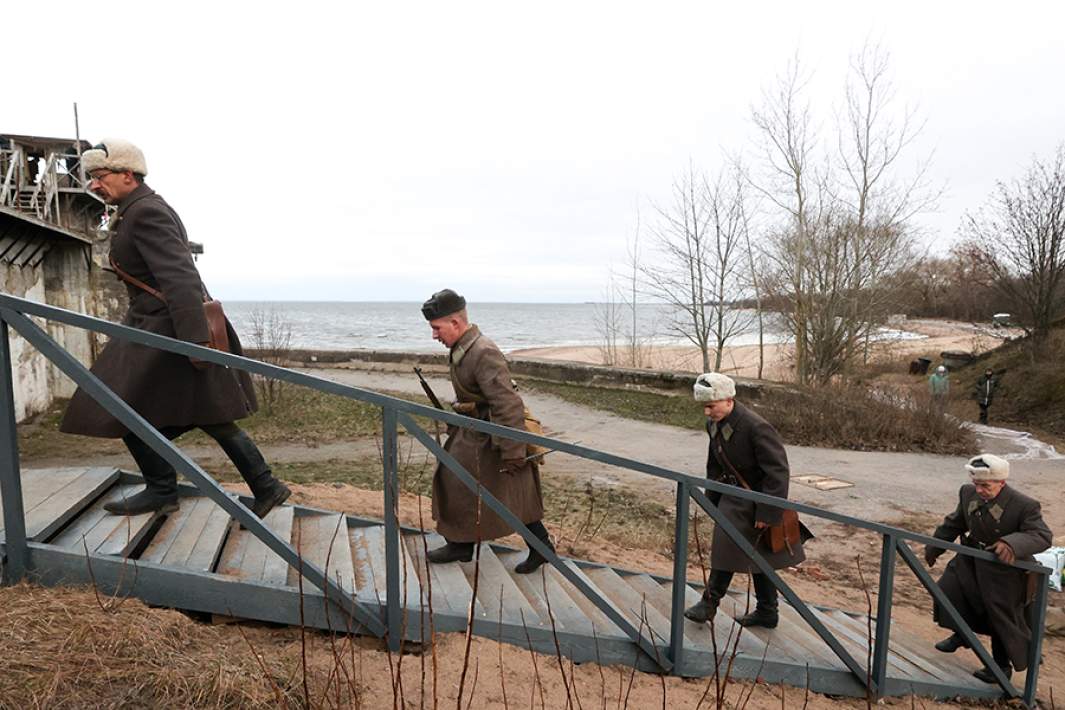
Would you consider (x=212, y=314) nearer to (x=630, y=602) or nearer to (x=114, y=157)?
(x=114, y=157)

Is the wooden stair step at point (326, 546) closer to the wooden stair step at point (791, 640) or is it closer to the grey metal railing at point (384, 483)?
the grey metal railing at point (384, 483)

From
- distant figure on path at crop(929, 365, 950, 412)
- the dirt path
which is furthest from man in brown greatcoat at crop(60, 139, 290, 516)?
distant figure on path at crop(929, 365, 950, 412)

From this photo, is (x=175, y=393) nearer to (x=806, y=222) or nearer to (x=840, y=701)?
(x=840, y=701)

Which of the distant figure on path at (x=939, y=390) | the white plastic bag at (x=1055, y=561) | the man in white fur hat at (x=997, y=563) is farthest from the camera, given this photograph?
the distant figure on path at (x=939, y=390)

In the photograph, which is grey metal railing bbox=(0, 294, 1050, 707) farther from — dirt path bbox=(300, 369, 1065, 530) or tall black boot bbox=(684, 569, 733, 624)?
dirt path bbox=(300, 369, 1065, 530)

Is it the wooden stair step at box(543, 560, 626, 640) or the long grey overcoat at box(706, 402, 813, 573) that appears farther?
the long grey overcoat at box(706, 402, 813, 573)

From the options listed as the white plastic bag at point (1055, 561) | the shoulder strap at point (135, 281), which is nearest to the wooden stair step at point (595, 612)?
the shoulder strap at point (135, 281)

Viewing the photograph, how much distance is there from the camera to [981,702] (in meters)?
4.01

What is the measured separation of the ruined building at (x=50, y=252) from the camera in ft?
35.9

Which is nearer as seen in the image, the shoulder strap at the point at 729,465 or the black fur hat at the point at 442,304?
the black fur hat at the point at 442,304

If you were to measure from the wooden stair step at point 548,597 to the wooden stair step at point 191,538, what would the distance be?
142 cm

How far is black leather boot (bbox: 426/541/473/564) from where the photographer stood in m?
3.49

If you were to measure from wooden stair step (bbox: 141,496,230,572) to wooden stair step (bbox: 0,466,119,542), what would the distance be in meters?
0.36

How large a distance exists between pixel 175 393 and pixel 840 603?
5.00 metres
